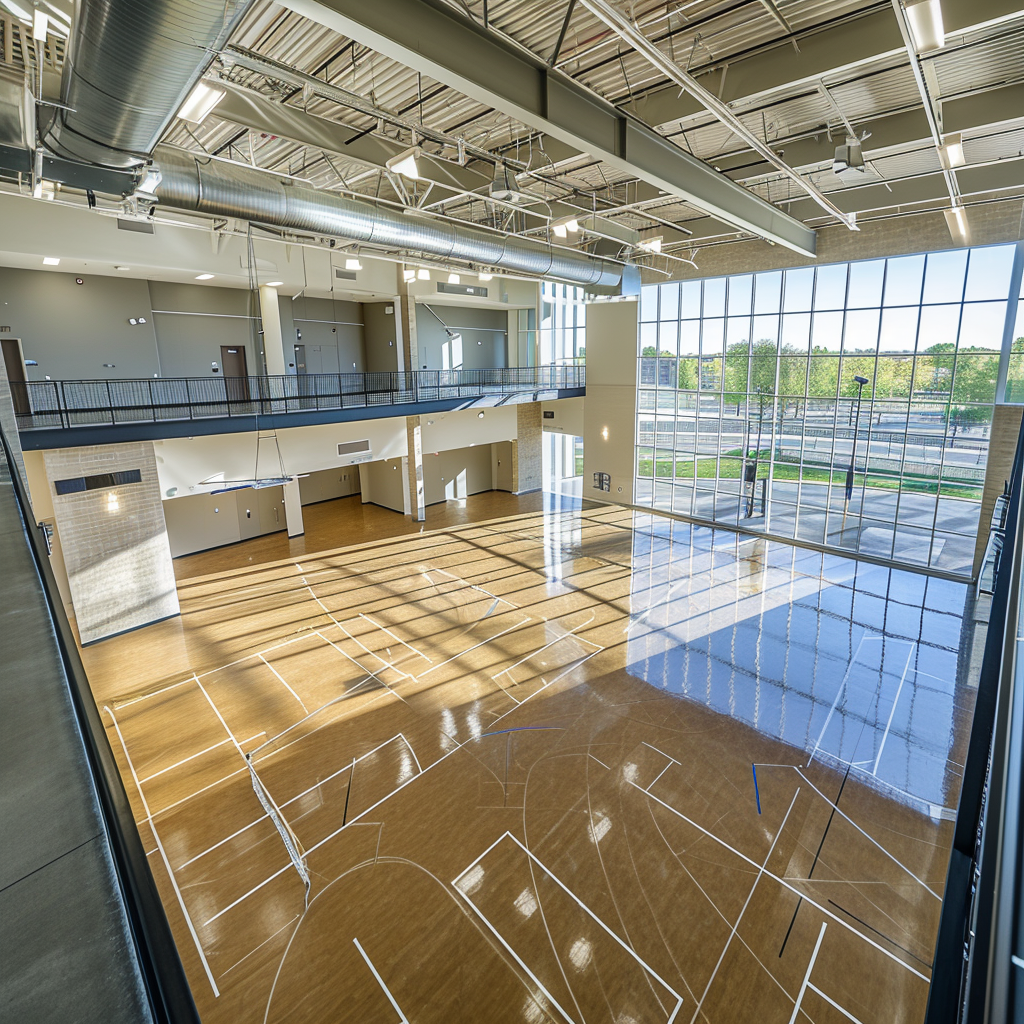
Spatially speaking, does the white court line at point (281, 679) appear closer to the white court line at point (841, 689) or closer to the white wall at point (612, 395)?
the white court line at point (841, 689)

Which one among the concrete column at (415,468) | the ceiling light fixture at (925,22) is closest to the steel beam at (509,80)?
the ceiling light fixture at (925,22)

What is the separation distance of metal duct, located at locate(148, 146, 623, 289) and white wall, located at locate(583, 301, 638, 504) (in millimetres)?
8843

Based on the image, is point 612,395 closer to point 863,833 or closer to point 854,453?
point 854,453

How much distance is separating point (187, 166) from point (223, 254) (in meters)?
8.19

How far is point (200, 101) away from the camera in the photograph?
603 centimetres

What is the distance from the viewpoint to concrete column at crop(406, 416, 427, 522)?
22.0 metres

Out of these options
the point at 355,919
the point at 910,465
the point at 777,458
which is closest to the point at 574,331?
the point at 777,458

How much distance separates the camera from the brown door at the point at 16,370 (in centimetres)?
1409

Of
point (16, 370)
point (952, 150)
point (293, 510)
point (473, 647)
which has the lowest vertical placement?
point (473, 647)

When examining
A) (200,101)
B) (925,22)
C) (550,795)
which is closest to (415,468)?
(550,795)

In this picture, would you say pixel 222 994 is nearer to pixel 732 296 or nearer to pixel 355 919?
pixel 355 919

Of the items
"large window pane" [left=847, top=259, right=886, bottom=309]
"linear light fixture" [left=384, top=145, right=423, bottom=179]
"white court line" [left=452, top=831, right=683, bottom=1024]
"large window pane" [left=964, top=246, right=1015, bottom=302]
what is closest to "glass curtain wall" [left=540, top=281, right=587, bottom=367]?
"large window pane" [left=847, top=259, right=886, bottom=309]

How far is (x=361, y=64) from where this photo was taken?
8.38m

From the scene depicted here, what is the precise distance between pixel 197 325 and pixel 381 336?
22.5ft
